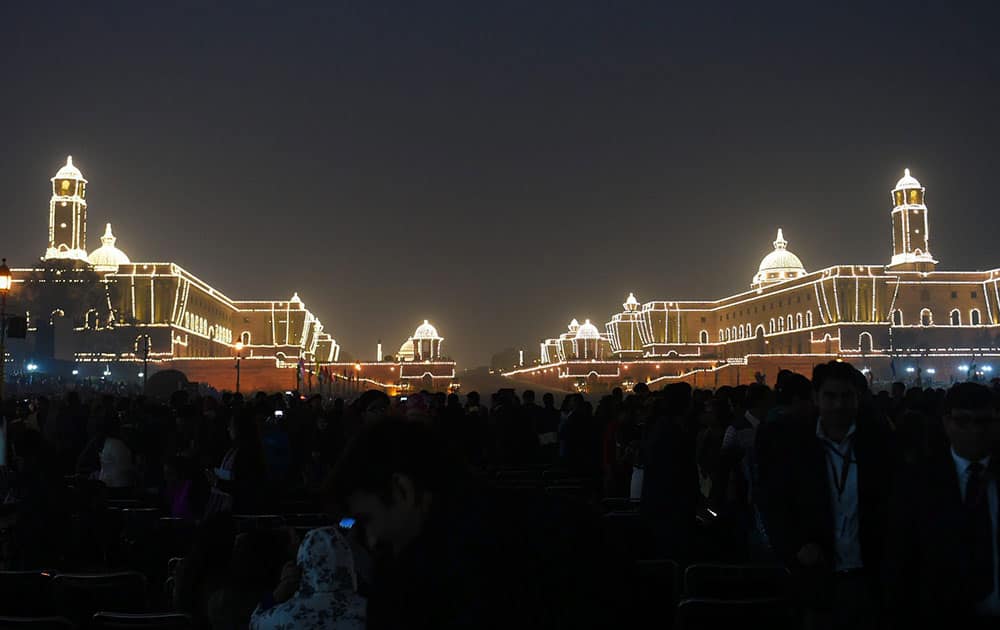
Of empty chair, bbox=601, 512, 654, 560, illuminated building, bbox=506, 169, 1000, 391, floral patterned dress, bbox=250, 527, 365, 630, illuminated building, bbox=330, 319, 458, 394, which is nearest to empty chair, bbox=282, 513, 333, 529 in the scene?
empty chair, bbox=601, 512, 654, 560

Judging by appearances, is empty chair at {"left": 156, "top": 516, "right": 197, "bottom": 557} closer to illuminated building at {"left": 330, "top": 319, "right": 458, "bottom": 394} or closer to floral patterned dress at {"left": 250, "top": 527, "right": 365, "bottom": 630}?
floral patterned dress at {"left": 250, "top": 527, "right": 365, "bottom": 630}

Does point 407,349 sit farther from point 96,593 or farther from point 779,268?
point 96,593

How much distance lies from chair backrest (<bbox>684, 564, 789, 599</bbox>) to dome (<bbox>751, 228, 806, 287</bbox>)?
10312 cm

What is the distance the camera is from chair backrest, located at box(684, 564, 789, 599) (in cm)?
499

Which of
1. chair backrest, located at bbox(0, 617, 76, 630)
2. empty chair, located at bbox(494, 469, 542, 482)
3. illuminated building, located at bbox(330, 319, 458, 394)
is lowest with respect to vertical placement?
chair backrest, located at bbox(0, 617, 76, 630)

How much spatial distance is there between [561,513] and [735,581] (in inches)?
129

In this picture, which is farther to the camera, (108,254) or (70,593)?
(108,254)

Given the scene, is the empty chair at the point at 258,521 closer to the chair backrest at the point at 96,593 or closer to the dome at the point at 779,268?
the chair backrest at the point at 96,593

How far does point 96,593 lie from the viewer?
18.0ft

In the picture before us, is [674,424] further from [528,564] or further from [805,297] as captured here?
[805,297]

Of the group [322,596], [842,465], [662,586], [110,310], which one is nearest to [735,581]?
[662,586]

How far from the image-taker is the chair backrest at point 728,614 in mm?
4070

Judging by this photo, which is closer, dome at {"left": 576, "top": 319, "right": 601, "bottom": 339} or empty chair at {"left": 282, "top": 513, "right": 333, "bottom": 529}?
empty chair at {"left": 282, "top": 513, "right": 333, "bottom": 529}

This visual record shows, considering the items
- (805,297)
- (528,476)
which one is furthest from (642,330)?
(528,476)
